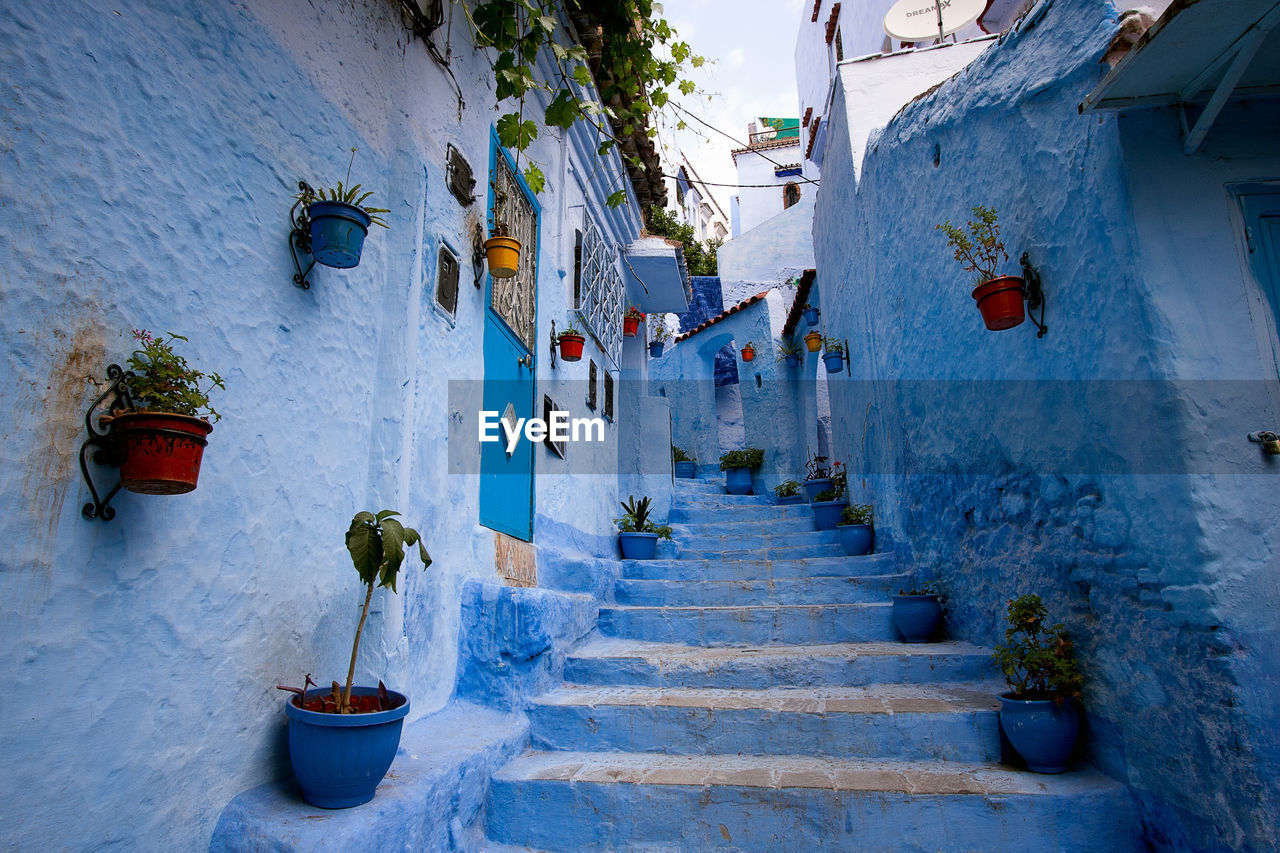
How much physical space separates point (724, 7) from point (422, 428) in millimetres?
4097

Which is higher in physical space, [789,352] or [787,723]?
[789,352]

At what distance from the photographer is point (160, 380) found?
1833 mm

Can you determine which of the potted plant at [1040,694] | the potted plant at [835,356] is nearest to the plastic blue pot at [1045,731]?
the potted plant at [1040,694]

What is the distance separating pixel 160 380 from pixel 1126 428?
3.16 meters

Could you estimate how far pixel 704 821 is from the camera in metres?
2.92

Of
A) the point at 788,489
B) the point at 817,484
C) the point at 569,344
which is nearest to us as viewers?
the point at 569,344

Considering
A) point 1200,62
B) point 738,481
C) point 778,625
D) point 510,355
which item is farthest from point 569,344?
point 738,481

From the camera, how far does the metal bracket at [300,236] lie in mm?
2558

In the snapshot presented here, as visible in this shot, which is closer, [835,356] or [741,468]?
[835,356]

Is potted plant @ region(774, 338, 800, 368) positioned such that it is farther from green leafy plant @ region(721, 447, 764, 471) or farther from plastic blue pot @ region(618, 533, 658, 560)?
plastic blue pot @ region(618, 533, 658, 560)

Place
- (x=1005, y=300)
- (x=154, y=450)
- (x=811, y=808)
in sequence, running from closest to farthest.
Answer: (x=154, y=450)
(x=811, y=808)
(x=1005, y=300)

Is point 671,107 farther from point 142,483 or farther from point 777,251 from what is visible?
point 777,251

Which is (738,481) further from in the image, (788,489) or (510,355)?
(510,355)

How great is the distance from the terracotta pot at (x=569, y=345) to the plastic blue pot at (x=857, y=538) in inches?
106
